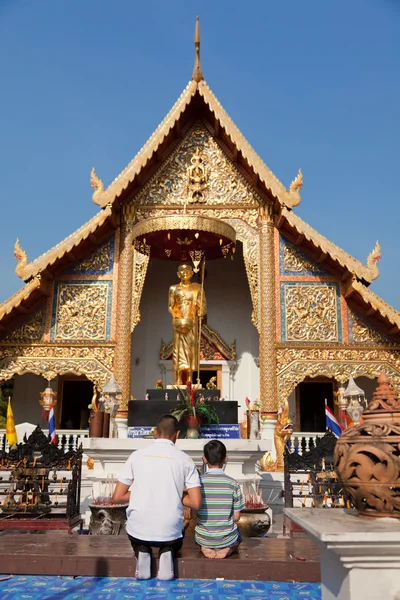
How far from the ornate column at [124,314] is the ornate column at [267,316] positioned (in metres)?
2.25

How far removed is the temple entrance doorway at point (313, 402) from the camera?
10.7 meters

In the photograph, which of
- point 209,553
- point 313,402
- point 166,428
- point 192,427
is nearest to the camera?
point 166,428

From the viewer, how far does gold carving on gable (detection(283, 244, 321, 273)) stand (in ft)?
30.9

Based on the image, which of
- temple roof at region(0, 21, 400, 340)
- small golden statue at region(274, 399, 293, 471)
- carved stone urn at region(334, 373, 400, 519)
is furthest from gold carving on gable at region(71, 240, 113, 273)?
carved stone urn at region(334, 373, 400, 519)

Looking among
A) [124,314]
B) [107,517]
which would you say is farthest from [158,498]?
[124,314]

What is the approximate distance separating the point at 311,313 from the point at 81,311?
3978 mm

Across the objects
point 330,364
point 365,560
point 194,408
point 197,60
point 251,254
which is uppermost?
point 197,60

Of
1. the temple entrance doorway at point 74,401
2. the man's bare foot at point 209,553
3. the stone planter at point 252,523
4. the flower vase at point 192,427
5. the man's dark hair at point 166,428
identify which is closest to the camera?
the man's dark hair at point 166,428

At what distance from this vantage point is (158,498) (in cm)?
234

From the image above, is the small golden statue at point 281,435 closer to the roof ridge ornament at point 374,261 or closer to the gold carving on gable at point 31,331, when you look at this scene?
the roof ridge ornament at point 374,261

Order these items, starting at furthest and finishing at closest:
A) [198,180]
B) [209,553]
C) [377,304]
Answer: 1. [198,180]
2. [377,304]
3. [209,553]

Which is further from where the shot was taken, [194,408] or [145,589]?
[194,408]

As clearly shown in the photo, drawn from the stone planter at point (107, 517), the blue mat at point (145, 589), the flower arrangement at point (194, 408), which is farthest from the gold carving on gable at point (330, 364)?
the blue mat at point (145, 589)

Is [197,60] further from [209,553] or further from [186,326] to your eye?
[209,553]
